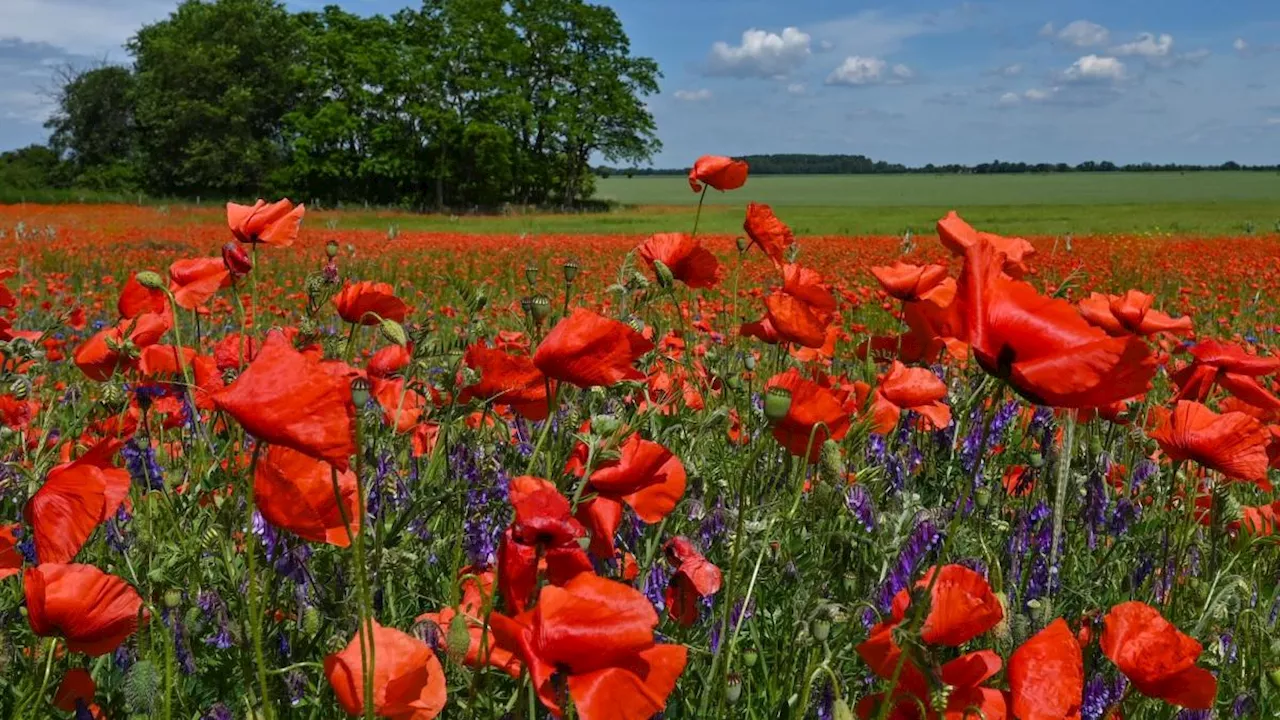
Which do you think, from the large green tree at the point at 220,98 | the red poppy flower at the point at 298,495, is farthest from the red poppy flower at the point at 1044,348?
the large green tree at the point at 220,98

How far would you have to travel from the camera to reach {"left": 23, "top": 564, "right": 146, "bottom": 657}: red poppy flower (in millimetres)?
1054

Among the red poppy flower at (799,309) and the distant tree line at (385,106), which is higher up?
the distant tree line at (385,106)

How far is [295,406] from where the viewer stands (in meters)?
0.86

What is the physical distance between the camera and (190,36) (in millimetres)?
51875

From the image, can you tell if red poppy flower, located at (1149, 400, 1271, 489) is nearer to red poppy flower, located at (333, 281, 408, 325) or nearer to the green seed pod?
red poppy flower, located at (333, 281, 408, 325)

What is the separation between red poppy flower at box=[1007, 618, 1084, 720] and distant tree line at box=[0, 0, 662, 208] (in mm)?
42596

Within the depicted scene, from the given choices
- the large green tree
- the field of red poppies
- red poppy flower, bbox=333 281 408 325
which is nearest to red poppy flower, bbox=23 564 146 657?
the field of red poppies

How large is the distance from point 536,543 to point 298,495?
10.3 inches

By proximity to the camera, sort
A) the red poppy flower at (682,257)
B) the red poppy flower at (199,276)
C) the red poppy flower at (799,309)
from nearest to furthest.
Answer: the red poppy flower at (199,276) → the red poppy flower at (799,309) → the red poppy flower at (682,257)

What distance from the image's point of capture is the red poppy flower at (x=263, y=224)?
1846 millimetres

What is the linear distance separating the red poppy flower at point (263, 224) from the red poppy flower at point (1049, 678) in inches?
54.3

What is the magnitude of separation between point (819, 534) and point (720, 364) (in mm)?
1038

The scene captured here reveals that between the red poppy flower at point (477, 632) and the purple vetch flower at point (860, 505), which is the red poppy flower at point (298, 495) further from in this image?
the purple vetch flower at point (860, 505)

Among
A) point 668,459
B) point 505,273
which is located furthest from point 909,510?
point 505,273
